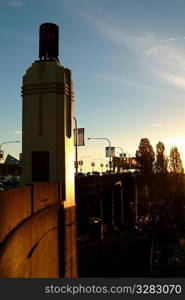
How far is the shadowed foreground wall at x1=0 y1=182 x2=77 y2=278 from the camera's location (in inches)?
279

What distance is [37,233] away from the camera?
917cm

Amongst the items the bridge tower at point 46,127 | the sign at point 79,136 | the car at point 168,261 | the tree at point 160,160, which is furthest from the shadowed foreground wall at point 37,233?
the tree at point 160,160

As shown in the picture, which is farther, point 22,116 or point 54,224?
point 22,116

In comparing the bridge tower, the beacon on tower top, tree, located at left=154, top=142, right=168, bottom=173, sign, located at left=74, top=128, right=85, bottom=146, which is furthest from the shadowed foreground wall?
tree, located at left=154, top=142, right=168, bottom=173

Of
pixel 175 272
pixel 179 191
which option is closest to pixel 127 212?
pixel 179 191

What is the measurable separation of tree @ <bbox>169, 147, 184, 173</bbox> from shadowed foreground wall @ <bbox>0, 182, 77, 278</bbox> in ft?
186

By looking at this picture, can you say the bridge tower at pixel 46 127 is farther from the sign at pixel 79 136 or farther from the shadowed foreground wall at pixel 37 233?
the sign at pixel 79 136

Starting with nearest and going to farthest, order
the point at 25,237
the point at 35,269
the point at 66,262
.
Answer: the point at 25,237
the point at 35,269
the point at 66,262

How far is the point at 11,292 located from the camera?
21.5 feet

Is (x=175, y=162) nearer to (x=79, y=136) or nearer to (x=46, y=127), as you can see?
(x=79, y=136)

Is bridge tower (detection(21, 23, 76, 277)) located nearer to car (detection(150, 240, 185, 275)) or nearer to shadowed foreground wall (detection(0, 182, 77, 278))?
shadowed foreground wall (detection(0, 182, 77, 278))

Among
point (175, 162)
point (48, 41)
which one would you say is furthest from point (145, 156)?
point (48, 41)

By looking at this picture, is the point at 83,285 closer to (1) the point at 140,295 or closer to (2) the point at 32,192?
(1) the point at 140,295

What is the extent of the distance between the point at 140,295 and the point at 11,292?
9.43ft
